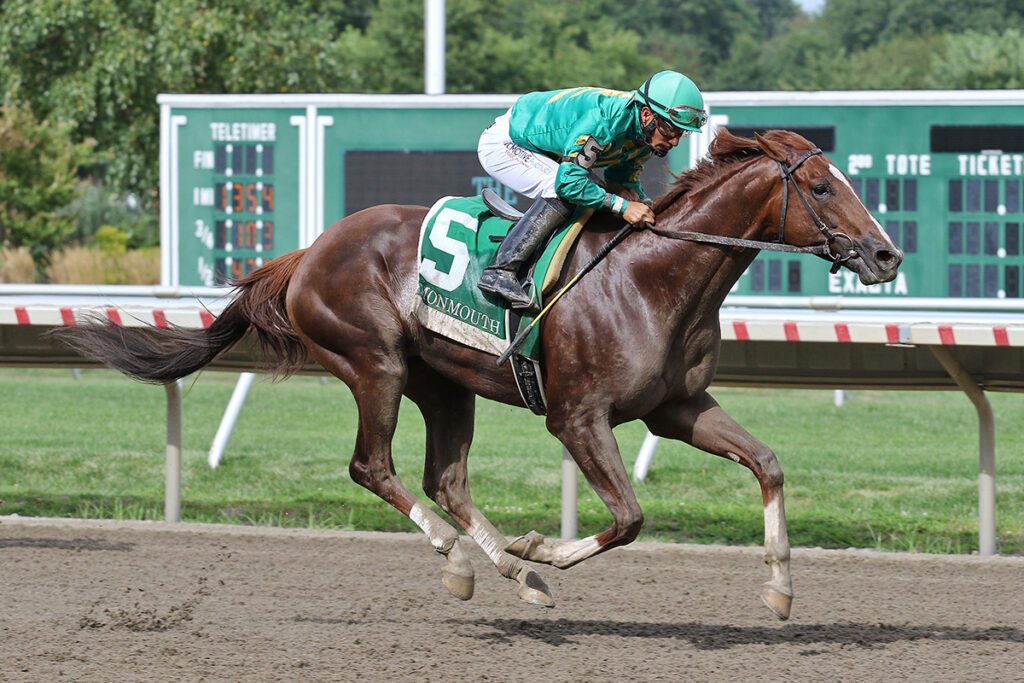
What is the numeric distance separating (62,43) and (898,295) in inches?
558

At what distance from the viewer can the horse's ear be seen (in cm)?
466

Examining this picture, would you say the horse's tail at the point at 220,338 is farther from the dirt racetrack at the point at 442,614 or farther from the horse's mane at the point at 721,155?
Result: the horse's mane at the point at 721,155

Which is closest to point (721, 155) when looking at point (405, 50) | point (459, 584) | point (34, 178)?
point (459, 584)

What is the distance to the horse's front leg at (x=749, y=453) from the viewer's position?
15.3ft

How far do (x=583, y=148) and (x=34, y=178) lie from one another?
637 inches

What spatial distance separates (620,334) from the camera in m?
4.73

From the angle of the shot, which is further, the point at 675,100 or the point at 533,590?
the point at 533,590

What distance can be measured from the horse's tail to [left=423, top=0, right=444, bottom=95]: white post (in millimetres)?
4296

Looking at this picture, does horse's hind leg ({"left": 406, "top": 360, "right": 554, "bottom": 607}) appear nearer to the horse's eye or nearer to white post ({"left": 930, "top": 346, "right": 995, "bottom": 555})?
the horse's eye

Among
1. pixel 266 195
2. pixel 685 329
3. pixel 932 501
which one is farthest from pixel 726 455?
pixel 266 195

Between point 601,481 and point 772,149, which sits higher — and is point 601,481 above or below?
below

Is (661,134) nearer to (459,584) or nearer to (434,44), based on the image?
(459,584)

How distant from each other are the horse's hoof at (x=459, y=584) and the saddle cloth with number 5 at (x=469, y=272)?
782 mm

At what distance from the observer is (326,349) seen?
5.51 metres
